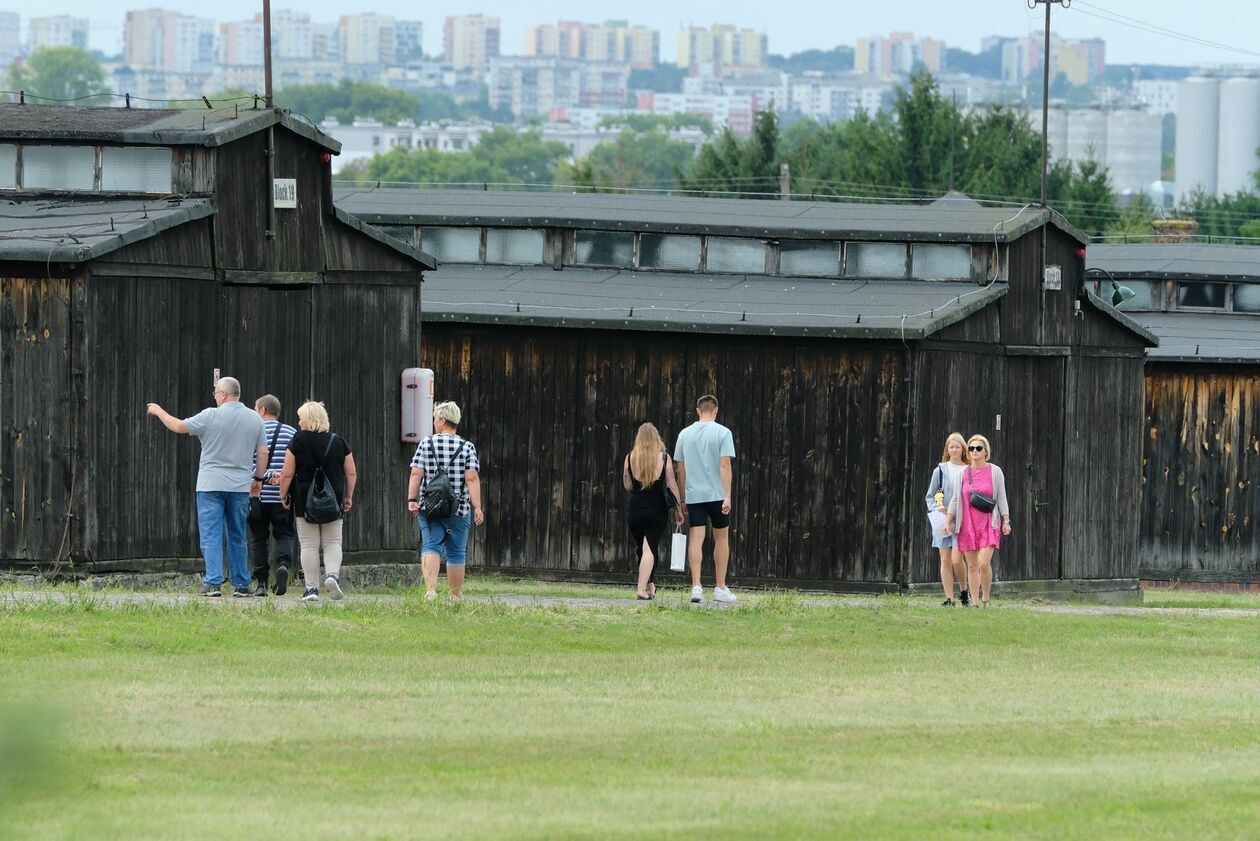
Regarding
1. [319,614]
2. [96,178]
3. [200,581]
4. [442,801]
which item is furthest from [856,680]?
[96,178]

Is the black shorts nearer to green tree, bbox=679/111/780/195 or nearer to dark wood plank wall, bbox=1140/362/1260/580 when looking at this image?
dark wood plank wall, bbox=1140/362/1260/580

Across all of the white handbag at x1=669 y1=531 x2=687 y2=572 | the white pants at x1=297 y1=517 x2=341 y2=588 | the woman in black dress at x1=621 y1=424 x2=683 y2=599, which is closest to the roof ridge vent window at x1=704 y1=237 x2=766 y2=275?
the woman in black dress at x1=621 y1=424 x2=683 y2=599

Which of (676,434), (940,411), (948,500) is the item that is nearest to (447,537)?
(948,500)

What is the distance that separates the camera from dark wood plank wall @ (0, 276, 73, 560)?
57.8ft

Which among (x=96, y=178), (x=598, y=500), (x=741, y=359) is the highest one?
(x=96, y=178)

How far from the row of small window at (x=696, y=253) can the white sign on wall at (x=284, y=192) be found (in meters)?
7.91

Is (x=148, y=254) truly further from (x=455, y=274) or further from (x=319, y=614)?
(x=455, y=274)

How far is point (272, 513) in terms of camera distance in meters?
17.6

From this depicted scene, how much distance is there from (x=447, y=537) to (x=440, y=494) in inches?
20.9

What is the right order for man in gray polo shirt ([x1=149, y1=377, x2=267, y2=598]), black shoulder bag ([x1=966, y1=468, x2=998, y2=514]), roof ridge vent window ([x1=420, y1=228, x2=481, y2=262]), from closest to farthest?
1. man in gray polo shirt ([x1=149, y1=377, x2=267, y2=598])
2. black shoulder bag ([x1=966, y1=468, x2=998, y2=514])
3. roof ridge vent window ([x1=420, y1=228, x2=481, y2=262])

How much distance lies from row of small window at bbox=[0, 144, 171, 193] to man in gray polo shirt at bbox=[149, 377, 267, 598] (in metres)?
3.43

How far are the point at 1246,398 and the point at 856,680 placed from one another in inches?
663

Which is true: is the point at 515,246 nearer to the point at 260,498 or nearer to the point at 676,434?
the point at 676,434

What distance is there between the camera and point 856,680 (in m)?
13.9
